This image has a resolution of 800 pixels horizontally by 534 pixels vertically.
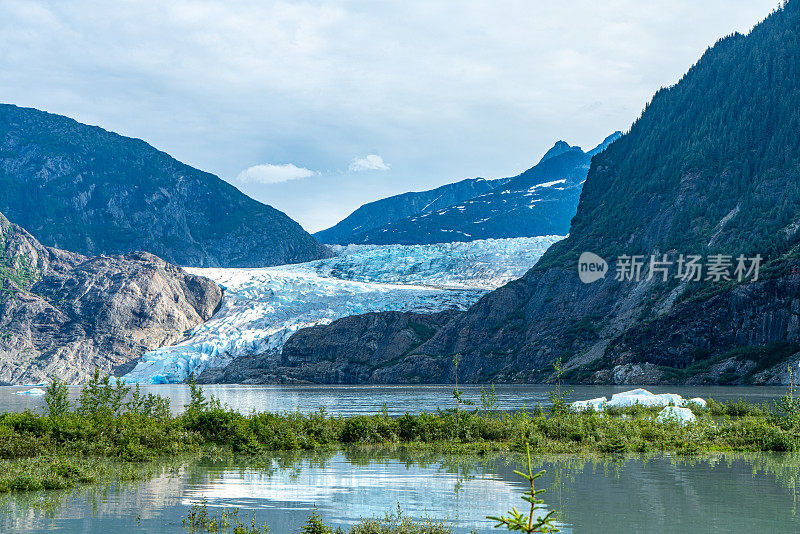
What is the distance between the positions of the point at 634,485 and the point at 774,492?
11.5 feet

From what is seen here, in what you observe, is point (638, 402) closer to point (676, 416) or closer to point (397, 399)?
point (676, 416)

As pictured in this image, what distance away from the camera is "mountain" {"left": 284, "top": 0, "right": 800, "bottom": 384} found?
11341 centimetres

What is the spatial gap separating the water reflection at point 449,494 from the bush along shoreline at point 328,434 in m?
2.28

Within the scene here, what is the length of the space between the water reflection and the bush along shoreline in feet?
7.48

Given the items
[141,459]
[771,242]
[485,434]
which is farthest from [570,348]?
[141,459]

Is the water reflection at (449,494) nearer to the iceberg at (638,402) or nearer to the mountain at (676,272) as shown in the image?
the iceberg at (638,402)

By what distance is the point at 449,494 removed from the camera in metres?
20.1

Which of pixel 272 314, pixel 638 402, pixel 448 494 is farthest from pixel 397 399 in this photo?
pixel 272 314

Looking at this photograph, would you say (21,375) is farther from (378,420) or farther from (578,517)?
(578,517)

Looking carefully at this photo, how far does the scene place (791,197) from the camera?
136125 mm

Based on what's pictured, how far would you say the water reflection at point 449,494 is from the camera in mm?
16797

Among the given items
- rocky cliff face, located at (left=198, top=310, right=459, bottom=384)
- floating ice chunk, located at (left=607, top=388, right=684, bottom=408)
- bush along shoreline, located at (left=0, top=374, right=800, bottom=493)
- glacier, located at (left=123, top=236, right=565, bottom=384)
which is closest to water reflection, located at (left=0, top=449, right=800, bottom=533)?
bush along shoreline, located at (left=0, top=374, right=800, bottom=493)

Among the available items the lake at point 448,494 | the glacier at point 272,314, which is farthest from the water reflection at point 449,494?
the glacier at point 272,314

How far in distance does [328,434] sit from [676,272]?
118 metres
